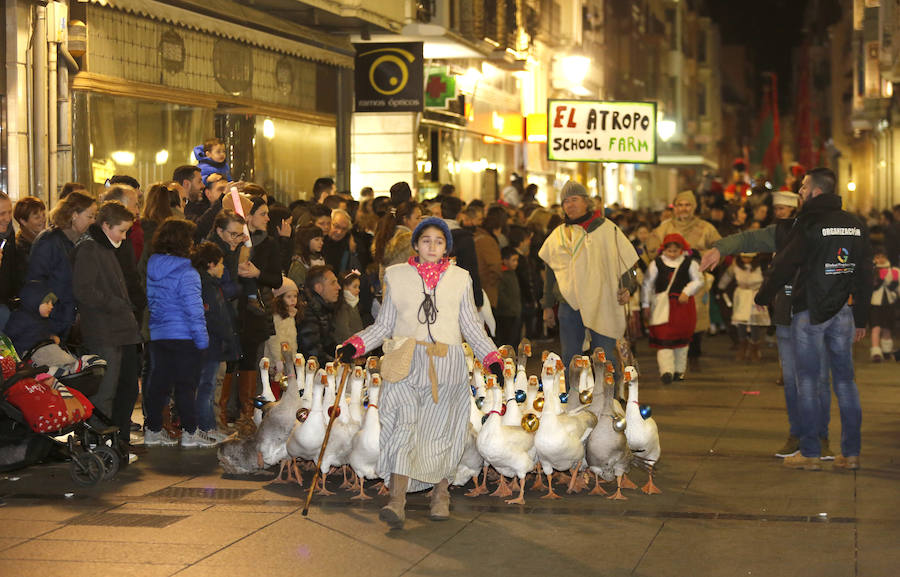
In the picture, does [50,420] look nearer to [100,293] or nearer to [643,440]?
[100,293]

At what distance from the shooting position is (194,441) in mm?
11555

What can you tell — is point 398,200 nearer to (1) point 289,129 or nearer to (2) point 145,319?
(2) point 145,319

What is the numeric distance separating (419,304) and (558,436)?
125 cm

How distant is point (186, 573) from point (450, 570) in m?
1.34

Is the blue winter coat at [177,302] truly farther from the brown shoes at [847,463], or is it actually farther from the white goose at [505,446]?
the brown shoes at [847,463]

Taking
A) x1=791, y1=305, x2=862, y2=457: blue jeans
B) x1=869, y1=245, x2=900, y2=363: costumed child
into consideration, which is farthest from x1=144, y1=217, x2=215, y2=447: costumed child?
x1=869, y1=245, x2=900, y2=363: costumed child

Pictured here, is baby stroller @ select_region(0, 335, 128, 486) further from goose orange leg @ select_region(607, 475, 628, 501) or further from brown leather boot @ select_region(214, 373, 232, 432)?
goose orange leg @ select_region(607, 475, 628, 501)

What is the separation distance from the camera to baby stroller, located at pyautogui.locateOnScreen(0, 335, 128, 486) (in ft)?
31.7

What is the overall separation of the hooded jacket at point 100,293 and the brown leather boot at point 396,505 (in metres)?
3.18

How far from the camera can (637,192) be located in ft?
206

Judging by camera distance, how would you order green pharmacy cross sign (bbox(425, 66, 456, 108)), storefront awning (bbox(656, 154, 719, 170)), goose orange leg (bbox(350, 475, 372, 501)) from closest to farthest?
goose orange leg (bbox(350, 475, 372, 501)), green pharmacy cross sign (bbox(425, 66, 456, 108)), storefront awning (bbox(656, 154, 719, 170))

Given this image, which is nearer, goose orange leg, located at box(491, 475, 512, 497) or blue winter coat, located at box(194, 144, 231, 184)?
goose orange leg, located at box(491, 475, 512, 497)

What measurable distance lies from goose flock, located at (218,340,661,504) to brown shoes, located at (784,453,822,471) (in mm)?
1424

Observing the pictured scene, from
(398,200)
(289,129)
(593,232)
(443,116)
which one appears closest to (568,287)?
(593,232)
